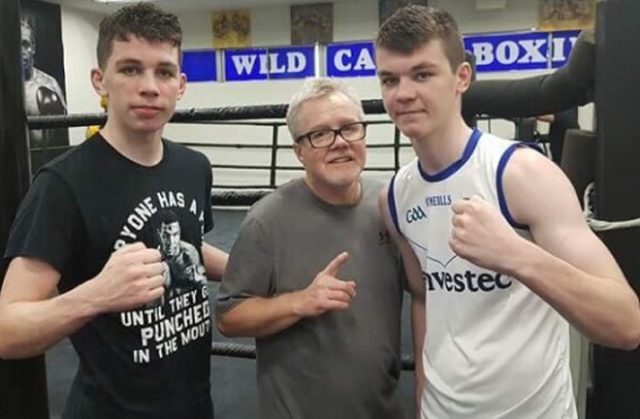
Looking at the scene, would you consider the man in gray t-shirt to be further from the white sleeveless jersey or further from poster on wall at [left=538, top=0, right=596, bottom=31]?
poster on wall at [left=538, top=0, right=596, bottom=31]

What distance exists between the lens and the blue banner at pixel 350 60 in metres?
7.16

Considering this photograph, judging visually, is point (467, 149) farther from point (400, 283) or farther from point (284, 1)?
point (284, 1)

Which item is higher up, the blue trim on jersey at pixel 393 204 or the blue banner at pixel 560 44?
the blue banner at pixel 560 44

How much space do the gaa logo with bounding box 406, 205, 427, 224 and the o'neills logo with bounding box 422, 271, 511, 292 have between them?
0.30 feet

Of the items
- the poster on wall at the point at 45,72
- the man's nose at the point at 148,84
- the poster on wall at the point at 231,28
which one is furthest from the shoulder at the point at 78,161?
the poster on wall at the point at 231,28

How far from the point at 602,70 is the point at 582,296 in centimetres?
34

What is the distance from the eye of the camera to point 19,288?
3.00ft

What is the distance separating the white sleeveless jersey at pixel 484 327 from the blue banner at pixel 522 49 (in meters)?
6.10

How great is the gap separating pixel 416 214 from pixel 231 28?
7095 millimetres

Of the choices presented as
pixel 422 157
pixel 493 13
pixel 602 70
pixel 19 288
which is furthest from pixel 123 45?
pixel 493 13

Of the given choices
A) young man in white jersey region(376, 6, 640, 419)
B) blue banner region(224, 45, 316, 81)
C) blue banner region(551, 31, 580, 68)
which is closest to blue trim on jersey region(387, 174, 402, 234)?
young man in white jersey region(376, 6, 640, 419)

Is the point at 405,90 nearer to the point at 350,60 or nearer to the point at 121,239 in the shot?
the point at 121,239

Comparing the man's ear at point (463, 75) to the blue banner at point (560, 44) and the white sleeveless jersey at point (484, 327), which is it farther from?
the blue banner at point (560, 44)

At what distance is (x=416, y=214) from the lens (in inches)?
39.2
